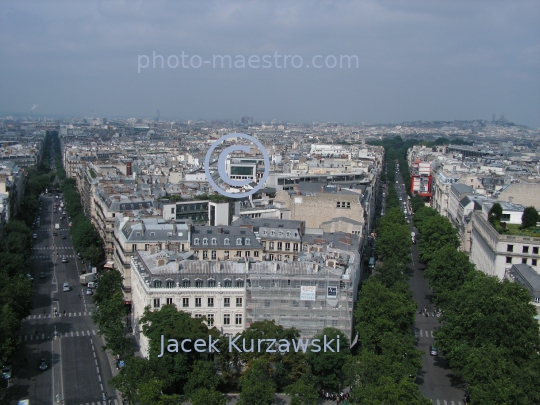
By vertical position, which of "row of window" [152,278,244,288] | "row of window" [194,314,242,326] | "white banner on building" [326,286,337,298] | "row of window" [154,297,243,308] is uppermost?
"row of window" [152,278,244,288]

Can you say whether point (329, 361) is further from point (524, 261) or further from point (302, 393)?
point (524, 261)

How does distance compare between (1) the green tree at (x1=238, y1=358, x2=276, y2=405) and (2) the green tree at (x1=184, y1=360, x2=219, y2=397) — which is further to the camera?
(2) the green tree at (x1=184, y1=360, x2=219, y2=397)

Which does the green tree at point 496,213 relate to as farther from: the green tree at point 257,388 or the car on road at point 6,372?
the car on road at point 6,372

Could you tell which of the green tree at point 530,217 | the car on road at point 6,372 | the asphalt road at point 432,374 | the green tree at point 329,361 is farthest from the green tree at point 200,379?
the green tree at point 530,217

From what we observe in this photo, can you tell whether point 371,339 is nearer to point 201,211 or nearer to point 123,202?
point 201,211

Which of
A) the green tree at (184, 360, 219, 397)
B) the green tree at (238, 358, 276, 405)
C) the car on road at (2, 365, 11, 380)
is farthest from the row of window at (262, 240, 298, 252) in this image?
the car on road at (2, 365, 11, 380)

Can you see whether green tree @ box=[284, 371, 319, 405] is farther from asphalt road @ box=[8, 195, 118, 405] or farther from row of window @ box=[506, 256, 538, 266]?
row of window @ box=[506, 256, 538, 266]
